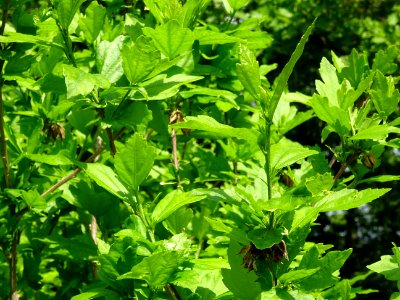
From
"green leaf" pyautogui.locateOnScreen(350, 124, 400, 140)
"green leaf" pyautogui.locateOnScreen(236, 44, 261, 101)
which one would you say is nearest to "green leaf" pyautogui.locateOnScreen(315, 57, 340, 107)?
"green leaf" pyautogui.locateOnScreen(350, 124, 400, 140)

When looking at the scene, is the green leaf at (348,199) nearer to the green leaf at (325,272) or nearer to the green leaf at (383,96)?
the green leaf at (325,272)

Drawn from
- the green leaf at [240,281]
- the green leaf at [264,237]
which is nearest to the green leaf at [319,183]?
the green leaf at [264,237]

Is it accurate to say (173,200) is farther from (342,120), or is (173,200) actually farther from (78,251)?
(78,251)

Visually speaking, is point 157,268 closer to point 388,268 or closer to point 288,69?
point 288,69

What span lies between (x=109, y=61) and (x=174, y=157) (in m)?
0.45

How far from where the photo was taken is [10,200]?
167 cm

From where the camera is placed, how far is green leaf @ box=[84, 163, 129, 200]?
1.25 metres

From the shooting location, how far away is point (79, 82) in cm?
124

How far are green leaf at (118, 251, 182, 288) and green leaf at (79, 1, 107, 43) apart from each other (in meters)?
0.66

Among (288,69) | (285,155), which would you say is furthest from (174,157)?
(288,69)

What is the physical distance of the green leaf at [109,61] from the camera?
4.70 ft

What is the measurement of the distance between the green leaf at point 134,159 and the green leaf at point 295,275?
13.5 inches

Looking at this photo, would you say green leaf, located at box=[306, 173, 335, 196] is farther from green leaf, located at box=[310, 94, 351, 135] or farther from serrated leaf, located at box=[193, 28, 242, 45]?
serrated leaf, located at box=[193, 28, 242, 45]

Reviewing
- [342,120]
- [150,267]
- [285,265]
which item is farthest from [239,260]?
[342,120]
